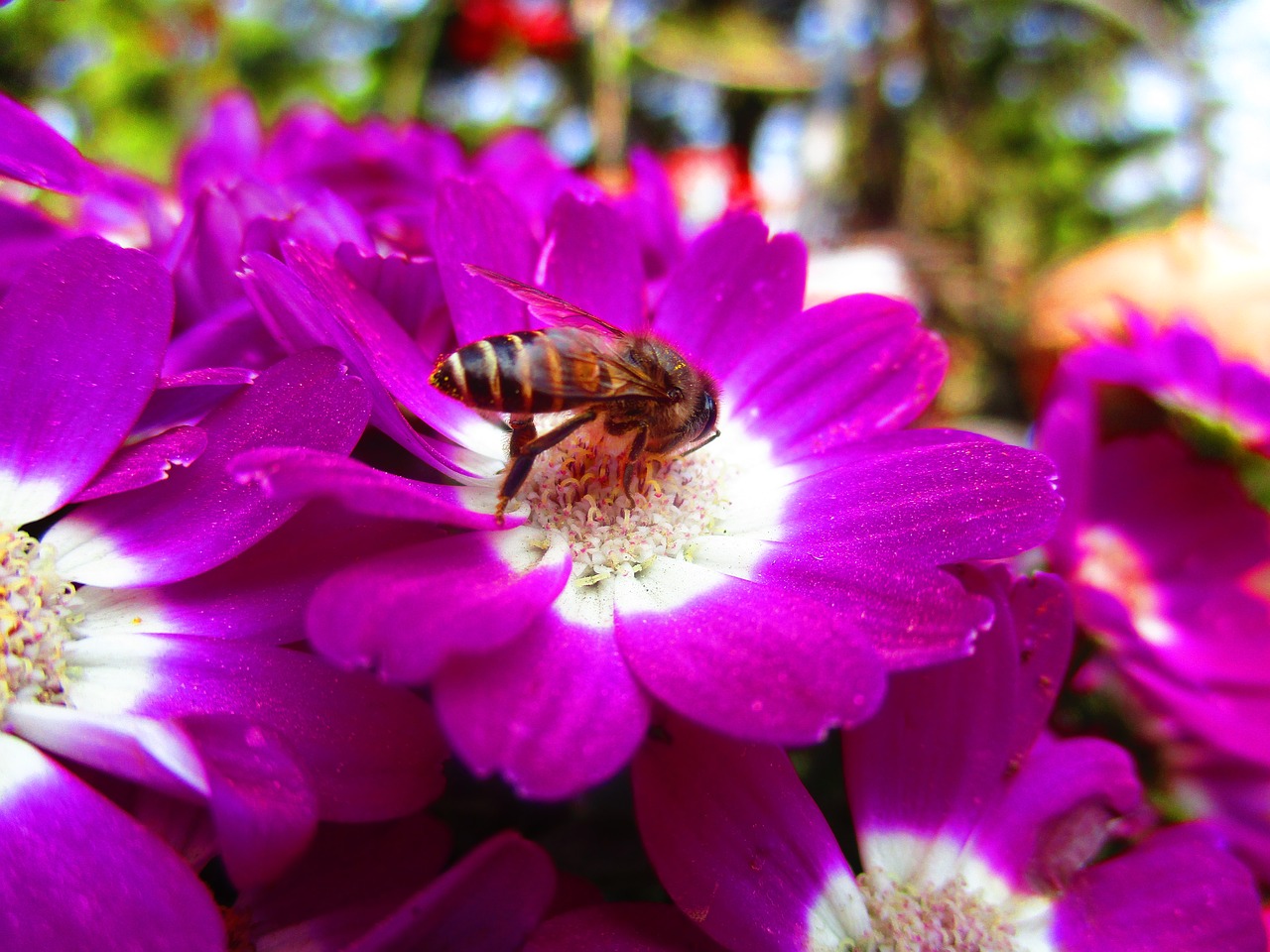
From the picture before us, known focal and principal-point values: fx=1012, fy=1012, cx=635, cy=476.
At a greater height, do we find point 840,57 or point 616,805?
point 840,57

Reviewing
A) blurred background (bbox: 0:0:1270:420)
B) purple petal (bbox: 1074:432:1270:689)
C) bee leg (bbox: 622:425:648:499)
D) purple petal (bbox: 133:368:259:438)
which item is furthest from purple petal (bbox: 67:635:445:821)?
blurred background (bbox: 0:0:1270:420)

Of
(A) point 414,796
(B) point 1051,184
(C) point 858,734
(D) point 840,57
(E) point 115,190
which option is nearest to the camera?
(A) point 414,796

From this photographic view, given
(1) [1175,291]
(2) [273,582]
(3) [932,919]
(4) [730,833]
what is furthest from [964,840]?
(1) [1175,291]

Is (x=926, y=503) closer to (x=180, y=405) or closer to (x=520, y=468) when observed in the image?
(x=520, y=468)

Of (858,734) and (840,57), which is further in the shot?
(840,57)

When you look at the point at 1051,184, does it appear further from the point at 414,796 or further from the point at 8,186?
the point at 414,796

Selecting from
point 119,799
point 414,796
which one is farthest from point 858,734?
point 119,799

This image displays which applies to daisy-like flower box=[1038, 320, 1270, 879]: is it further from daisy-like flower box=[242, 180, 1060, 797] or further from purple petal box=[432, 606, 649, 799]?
purple petal box=[432, 606, 649, 799]
